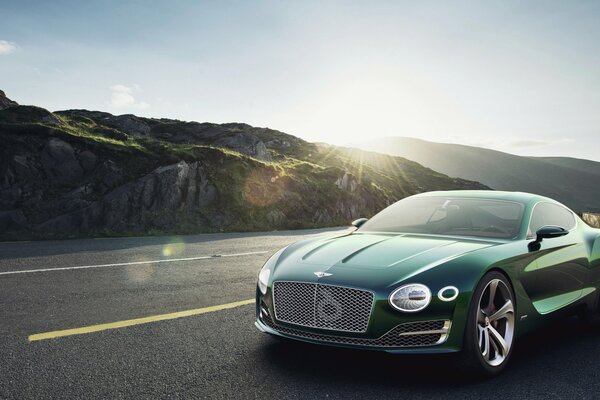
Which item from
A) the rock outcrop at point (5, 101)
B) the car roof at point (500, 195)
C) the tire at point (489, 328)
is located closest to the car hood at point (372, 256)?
the tire at point (489, 328)

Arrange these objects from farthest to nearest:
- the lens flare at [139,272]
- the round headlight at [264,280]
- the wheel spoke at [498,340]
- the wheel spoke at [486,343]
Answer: the lens flare at [139,272] < the round headlight at [264,280] < the wheel spoke at [498,340] < the wheel spoke at [486,343]

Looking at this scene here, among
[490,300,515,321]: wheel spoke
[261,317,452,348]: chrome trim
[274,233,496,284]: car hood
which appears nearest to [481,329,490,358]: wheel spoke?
[490,300,515,321]: wheel spoke

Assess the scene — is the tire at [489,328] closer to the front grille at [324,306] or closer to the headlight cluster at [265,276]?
the front grille at [324,306]

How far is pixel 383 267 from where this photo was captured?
3771 millimetres

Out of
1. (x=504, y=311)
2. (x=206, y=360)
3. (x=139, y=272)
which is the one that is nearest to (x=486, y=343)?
(x=504, y=311)

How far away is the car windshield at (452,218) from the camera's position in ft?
16.0

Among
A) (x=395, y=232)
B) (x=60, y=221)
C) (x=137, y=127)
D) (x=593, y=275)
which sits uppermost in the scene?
(x=137, y=127)

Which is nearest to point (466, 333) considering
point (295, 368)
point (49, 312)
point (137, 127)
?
point (295, 368)

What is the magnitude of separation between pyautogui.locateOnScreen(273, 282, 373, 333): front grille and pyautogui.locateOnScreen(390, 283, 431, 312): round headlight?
0.17 meters

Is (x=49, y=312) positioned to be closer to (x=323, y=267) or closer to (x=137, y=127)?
(x=323, y=267)

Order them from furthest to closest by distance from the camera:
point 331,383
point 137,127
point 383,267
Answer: point 137,127 → point 383,267 → point 331,383

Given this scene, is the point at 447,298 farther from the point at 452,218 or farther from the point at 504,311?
the point at 452,218

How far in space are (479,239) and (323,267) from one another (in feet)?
A: 4.86

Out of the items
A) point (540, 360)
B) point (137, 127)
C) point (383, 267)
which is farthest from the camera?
point (137, 127)
